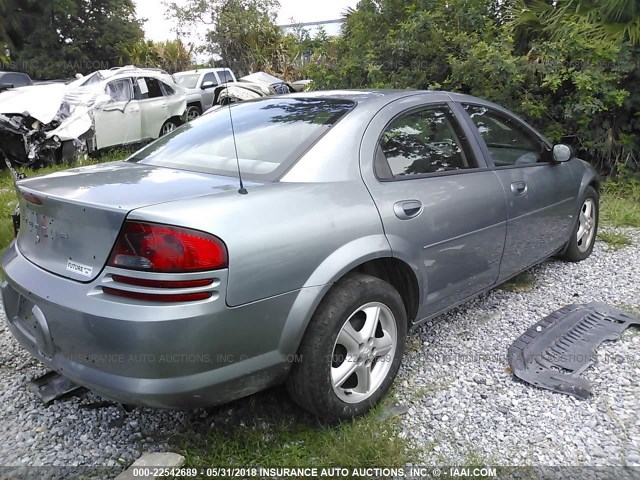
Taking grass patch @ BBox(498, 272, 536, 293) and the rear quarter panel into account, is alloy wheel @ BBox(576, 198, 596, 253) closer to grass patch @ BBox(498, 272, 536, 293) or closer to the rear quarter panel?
grass patch @ BBox(498, 272, 536, 293)

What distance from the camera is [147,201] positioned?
1983mm

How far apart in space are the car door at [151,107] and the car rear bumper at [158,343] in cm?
854

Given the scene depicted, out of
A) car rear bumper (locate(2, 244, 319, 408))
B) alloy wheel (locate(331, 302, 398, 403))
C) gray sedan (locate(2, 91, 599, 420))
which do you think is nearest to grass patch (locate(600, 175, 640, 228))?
gray sedan (locate(2, 91, 599, 420))

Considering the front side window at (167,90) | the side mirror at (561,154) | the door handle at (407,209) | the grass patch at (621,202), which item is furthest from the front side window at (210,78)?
the door handle at (407,209)

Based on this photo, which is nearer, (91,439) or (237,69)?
(91,439)

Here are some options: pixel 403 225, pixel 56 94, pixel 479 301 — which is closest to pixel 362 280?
pixel 403 225

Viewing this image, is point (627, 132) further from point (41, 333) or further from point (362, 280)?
point (41, 333)

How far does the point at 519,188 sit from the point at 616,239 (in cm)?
244

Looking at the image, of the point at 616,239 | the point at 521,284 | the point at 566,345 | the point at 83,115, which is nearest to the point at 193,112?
the point at 83,115

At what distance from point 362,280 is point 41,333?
4.40 ft

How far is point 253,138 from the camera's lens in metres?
2.70

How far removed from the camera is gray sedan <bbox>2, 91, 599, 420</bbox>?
6.17ft

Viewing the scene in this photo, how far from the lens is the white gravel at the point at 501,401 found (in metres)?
2.27

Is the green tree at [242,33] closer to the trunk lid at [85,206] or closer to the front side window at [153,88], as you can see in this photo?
the front side window at [153,88]
